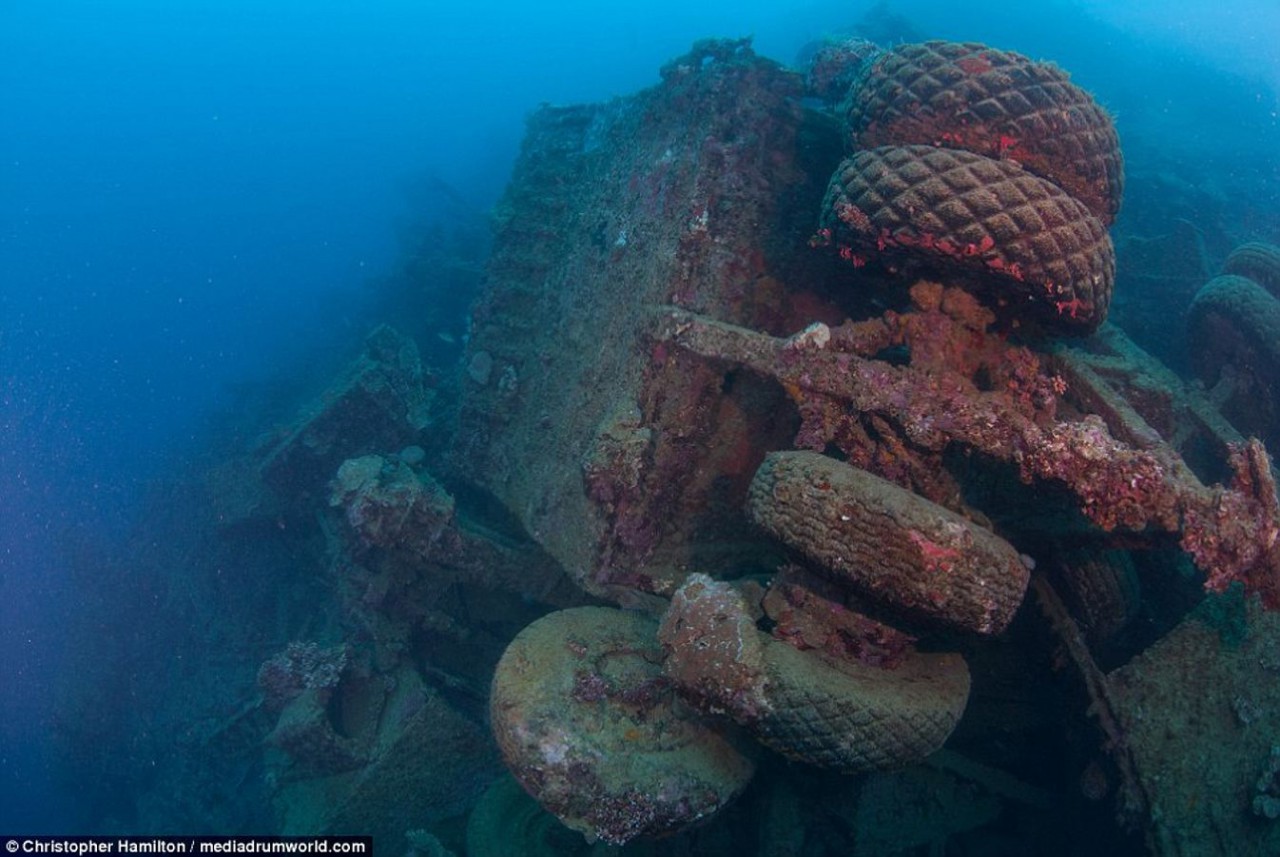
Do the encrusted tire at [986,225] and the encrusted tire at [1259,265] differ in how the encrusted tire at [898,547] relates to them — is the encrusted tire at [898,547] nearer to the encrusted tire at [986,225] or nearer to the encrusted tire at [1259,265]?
the encrusted tire at [986,225]

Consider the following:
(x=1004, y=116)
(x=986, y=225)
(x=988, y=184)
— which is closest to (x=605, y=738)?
(x=986, y=225)

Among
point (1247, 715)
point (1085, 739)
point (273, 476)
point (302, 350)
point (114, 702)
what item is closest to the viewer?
point (1247, 715)

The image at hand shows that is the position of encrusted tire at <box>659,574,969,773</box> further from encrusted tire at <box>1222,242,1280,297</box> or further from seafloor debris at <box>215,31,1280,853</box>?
encrusted tire at <box>1222,242,1280,297</box>

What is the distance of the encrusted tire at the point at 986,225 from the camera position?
2.78m

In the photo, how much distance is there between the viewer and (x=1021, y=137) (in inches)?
118

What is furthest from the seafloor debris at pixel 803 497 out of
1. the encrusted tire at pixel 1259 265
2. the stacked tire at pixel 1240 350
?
the encrusted tire at pixel 1259 265

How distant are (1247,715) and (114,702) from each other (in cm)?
1194

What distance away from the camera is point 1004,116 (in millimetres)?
2979

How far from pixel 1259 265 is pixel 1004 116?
488 cm

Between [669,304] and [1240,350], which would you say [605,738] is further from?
[1240,350]

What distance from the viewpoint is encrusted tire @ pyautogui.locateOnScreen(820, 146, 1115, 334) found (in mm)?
2783

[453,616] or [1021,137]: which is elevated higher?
[1021,137]

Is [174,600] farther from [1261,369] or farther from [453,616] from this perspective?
[1261,369]

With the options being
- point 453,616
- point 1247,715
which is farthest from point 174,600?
point 1247,715
